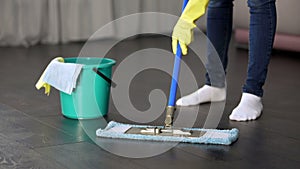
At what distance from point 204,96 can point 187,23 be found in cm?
55

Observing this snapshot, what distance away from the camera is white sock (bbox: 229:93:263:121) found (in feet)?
5.92

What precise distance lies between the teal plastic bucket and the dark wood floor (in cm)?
4

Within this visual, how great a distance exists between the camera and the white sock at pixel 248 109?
1806mm

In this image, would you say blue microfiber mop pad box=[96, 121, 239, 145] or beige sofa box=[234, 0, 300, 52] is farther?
beige sofa box=[234, 0, 300, 52]

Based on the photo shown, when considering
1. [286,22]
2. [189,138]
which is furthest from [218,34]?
[286,22]

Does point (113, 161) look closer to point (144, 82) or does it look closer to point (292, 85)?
point (144, 82)

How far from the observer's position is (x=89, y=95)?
5.69 ft

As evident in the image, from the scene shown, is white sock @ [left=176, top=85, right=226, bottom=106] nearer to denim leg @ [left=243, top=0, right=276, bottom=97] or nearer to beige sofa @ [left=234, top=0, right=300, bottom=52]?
denim leg @ [left=243, top=0, right=276, bottom=97]

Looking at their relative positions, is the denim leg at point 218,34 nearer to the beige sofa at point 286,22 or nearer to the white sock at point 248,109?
the white sock at point 248,109

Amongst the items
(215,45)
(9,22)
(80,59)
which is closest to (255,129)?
(215,45)

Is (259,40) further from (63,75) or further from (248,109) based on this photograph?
(63,75)

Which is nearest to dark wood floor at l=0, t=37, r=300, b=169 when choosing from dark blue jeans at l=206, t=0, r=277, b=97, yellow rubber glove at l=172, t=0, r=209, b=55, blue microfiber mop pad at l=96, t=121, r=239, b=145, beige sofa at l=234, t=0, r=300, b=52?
blue microfiber mop pad at l=96, t=121, r=239, b=145

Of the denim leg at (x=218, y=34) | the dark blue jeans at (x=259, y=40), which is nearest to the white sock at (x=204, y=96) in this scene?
the denim leg at (x=218, y=34)

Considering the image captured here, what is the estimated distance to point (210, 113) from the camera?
189 cm
